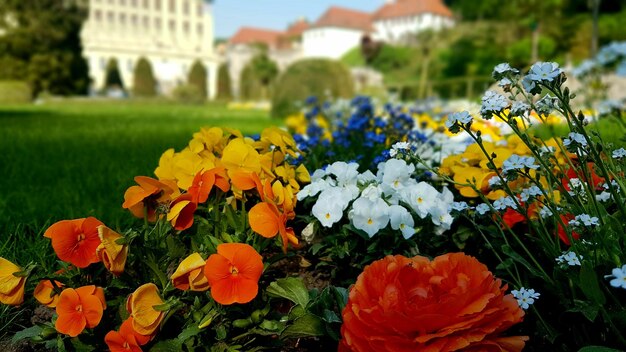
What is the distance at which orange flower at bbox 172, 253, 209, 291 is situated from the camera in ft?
4.47

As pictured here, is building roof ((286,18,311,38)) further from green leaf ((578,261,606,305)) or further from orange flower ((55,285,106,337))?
green leaf ((578,261,606,305))

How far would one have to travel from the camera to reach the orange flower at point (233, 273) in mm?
1325

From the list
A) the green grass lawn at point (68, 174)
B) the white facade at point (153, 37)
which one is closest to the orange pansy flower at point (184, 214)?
the green grass lawn at point (68, 174)

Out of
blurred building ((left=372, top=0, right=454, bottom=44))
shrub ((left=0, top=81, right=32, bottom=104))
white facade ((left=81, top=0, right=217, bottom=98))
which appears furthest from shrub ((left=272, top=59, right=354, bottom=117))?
blurred building ((left=372, top=0, right=454, bottom=44))

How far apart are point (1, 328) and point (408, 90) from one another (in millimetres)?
24444

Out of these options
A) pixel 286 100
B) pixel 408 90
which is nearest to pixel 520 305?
pixel 286 100

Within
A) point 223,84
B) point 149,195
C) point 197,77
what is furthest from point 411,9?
point 149,195

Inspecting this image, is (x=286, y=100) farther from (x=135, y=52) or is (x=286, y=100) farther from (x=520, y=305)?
(x=135, y=52)

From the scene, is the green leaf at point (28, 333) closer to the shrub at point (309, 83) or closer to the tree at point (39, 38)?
the shrub at point (309, 83)

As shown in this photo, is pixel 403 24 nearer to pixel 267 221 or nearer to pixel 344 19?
pixel 344 19

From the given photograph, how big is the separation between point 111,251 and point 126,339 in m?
0.20

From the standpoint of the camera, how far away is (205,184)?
5.31 feet

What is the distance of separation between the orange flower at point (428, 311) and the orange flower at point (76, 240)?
640mm

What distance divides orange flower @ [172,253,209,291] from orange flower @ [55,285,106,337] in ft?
0.61
